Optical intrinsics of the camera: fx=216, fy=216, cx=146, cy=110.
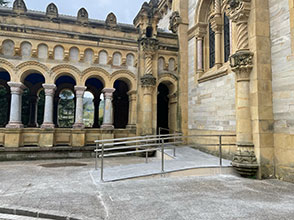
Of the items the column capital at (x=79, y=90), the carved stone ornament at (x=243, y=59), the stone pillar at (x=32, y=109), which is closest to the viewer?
the carved stone ornament at (x=243, y=59)

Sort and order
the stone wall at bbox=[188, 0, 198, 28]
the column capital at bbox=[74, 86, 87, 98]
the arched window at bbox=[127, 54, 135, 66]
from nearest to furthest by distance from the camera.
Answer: the column capital at bbox=[74, 86, 87, 98]
the arched window at bbox=[127, 54, 135, 66]
the stone wall at bbox=[188, 0, 198, 28]

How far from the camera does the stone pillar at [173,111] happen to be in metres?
11.1

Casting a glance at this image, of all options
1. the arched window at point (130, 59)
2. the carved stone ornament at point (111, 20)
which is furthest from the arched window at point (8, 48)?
the arched window at point (130, 59)

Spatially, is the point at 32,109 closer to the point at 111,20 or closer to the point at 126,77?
the point at 126,77

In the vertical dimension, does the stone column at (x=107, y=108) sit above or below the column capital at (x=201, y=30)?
below

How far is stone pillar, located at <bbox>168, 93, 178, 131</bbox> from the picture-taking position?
438 inches

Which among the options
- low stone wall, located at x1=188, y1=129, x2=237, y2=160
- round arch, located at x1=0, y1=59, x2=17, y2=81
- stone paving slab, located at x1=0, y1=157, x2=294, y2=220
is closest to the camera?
stone paving slab, located at x1=0, y1=157, x2=294, y2=220

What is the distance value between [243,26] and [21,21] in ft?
29.3

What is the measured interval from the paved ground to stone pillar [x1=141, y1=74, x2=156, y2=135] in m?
4.54

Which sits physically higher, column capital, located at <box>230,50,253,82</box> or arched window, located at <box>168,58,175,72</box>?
arched window, located at <box>168,58,175,72</box>

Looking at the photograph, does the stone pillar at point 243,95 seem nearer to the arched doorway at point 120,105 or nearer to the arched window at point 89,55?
the arched window at point 89,55

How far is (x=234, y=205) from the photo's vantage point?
3773mm

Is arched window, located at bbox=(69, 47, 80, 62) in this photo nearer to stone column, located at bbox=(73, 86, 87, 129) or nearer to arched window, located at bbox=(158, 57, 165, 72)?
stone column, located at bbox=(73, 86, 87, 129)

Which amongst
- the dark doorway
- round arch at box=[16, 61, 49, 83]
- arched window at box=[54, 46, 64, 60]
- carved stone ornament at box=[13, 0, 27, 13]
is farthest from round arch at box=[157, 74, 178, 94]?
carved stone ornament at box=[13, 0, 27, 13]
